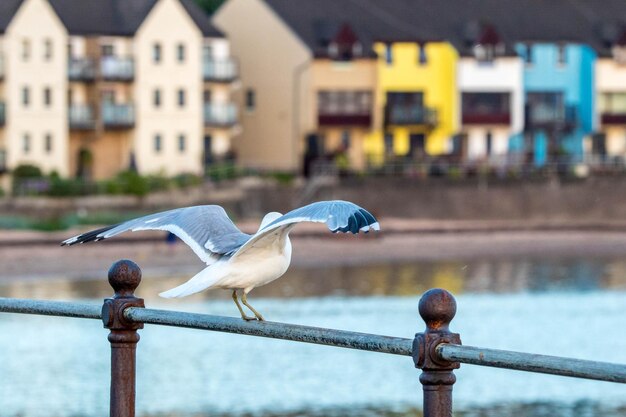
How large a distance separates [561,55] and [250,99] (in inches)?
733

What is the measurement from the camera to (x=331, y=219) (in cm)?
672

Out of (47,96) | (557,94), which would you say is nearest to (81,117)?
(47,96)

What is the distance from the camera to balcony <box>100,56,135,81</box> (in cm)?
7919

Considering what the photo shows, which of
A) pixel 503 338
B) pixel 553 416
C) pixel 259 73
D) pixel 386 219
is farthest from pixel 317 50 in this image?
pixel 553 416

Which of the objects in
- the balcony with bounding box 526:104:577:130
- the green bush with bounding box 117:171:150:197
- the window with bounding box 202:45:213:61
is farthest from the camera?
the balcony with bounding box 526:104:577:130

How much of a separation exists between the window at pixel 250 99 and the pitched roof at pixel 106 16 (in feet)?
14.1

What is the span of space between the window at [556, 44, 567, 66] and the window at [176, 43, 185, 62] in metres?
22.7

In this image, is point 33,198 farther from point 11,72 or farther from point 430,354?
point 430,354

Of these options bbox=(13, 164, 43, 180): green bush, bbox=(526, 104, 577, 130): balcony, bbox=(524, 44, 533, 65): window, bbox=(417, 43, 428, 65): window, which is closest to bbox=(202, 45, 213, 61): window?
Result: bbox=(417, 43, 428, 65): window

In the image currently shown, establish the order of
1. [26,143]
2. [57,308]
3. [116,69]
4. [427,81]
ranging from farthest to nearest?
1. [427,81]
2. [116,69]
3. [26,143]
4. [57,308]

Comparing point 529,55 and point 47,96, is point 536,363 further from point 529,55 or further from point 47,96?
point 529,55

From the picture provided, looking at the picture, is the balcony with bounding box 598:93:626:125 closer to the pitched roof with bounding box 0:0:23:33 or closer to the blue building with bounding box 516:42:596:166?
the blue building with bounding box 516:42:596:166

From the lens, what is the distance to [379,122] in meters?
86.0

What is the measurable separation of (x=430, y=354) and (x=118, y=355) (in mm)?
1801
